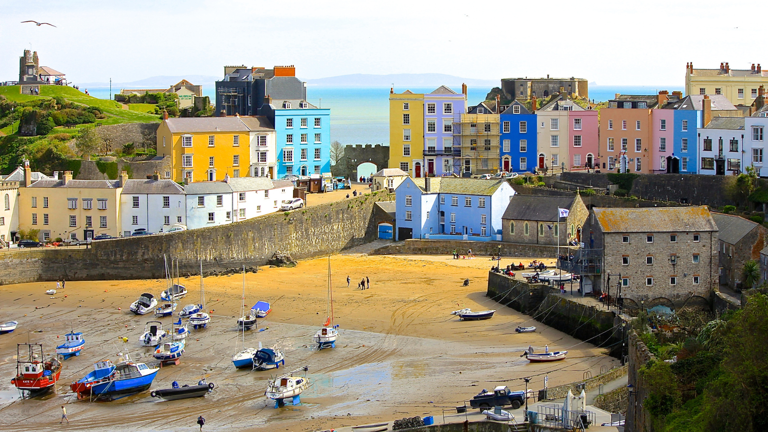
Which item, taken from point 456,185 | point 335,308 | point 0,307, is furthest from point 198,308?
point 456,185

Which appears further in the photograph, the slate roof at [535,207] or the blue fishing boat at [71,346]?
the slate roof at [535,207]

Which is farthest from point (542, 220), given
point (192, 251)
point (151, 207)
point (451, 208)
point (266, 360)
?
point (266, 360)

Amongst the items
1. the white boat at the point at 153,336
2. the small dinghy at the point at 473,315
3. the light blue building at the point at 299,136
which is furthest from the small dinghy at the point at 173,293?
the light blue building at the point at 299,136

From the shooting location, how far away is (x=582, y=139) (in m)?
63.1

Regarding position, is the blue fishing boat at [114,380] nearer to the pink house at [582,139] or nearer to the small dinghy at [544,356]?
the small dinghy at [544,356]

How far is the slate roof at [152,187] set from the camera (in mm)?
52188

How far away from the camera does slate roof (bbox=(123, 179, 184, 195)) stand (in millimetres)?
52188

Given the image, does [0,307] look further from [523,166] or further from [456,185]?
[523,166]

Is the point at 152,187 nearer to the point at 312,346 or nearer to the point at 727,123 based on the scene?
the point at 312,346

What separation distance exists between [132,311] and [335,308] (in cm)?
836

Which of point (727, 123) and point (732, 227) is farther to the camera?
point (727, 123)

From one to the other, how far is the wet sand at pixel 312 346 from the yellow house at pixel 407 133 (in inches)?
637

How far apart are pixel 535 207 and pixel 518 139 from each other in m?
13.1

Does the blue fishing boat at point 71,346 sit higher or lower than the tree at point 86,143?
lower
